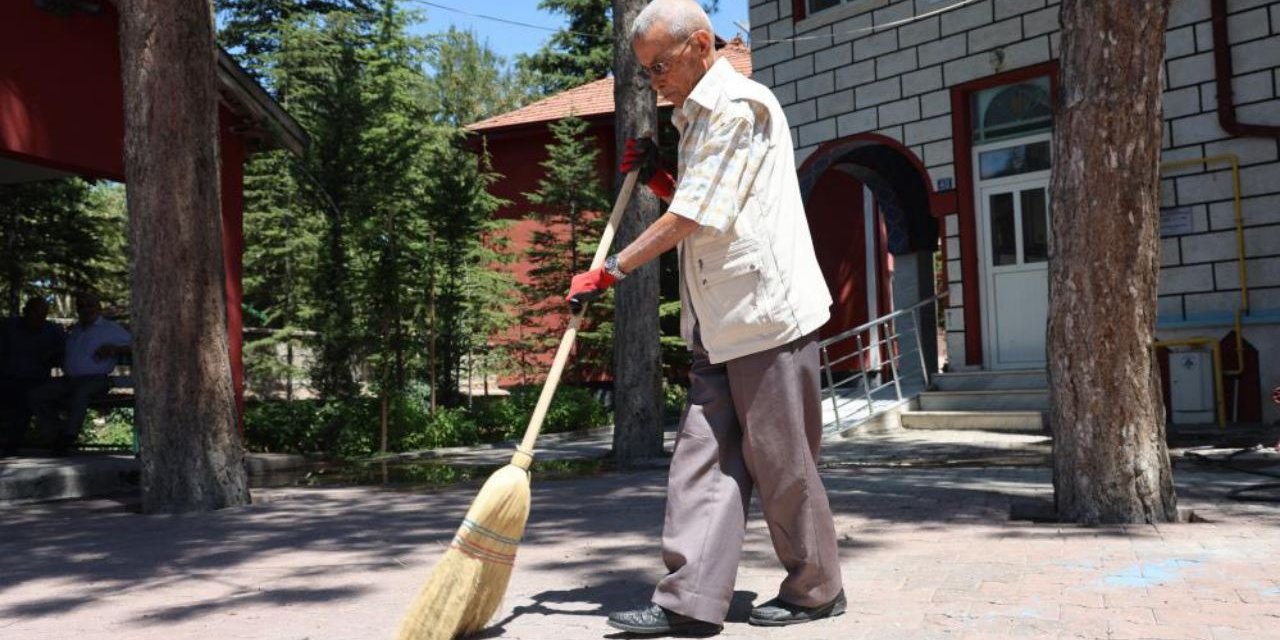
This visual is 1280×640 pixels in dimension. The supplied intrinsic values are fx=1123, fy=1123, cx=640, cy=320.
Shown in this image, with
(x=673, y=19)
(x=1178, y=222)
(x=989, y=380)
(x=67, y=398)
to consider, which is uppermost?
(x=1178, y=222)

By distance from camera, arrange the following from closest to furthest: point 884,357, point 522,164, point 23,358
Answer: point 23,358
point 884,357
point 522,164

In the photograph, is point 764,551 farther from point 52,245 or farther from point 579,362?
point 579,362

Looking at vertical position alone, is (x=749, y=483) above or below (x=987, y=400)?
above

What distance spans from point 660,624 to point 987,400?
9.29 metres

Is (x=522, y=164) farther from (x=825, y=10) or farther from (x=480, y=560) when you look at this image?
(x=480, y=560)

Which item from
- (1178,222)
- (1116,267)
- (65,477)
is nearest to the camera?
(1116,267)

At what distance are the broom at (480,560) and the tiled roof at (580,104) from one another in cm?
1957

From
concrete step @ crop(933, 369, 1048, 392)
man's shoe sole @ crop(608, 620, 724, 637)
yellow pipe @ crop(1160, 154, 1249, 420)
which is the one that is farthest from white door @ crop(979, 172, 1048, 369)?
man's shoe sole @ crop(608, 620, 724, 637)

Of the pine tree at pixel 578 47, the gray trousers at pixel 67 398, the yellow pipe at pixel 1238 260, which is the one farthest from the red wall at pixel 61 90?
the pine tree at pixel 578 47

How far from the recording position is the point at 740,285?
3367mm

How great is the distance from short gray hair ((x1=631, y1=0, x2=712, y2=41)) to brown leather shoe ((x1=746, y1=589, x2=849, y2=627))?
5.78ft

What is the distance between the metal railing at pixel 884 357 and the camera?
41.6 ft

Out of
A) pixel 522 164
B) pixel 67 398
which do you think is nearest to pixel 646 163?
pixel 67 398

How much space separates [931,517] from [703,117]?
3024 mm
